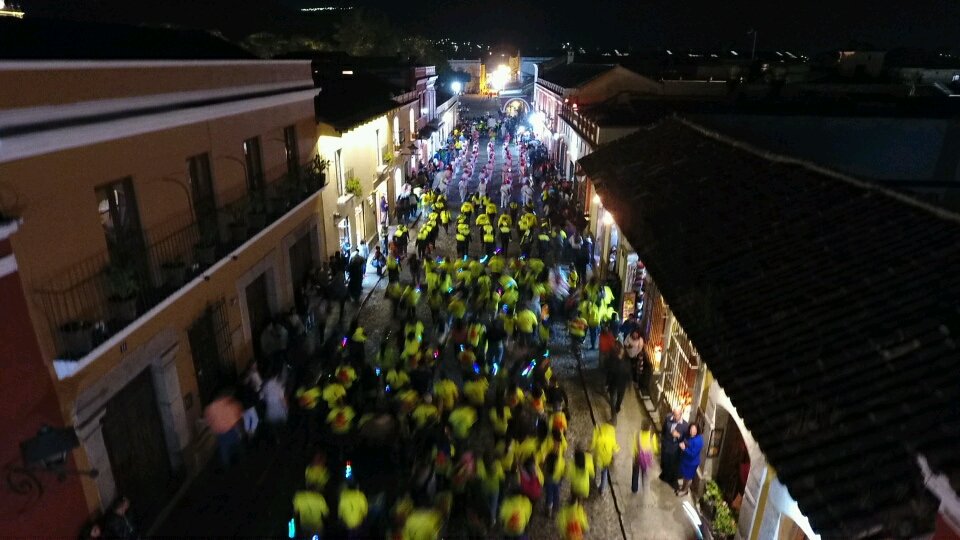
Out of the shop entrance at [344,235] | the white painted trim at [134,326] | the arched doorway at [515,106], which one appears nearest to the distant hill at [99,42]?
the white painted trim at [134,326]

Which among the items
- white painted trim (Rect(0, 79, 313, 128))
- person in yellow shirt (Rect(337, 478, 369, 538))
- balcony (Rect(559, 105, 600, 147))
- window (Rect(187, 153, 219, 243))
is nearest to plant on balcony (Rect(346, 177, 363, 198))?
white painted trim (Rect(0, 79, 313, 128))

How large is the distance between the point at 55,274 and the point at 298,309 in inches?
333

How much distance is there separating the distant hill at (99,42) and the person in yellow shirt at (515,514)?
324 inches

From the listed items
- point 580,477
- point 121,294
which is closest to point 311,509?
point 580,477

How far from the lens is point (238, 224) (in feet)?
39.2

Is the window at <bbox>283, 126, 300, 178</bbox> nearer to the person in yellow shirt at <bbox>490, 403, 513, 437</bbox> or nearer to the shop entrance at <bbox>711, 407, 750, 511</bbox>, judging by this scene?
the person in yellow shirt at <bbox>490, 403, 513, 437</bbox>

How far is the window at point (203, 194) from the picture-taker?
11.1 meters

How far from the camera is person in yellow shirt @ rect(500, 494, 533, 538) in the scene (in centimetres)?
800

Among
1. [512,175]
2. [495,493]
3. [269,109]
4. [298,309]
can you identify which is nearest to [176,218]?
[269,109]

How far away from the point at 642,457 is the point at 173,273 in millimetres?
8140

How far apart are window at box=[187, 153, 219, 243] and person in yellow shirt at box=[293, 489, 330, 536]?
211 inches

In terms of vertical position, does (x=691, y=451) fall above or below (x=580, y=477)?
below

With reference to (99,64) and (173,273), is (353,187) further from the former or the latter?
(99,64)

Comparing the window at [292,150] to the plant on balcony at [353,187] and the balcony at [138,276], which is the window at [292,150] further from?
the plant on balcony at [353,187]
